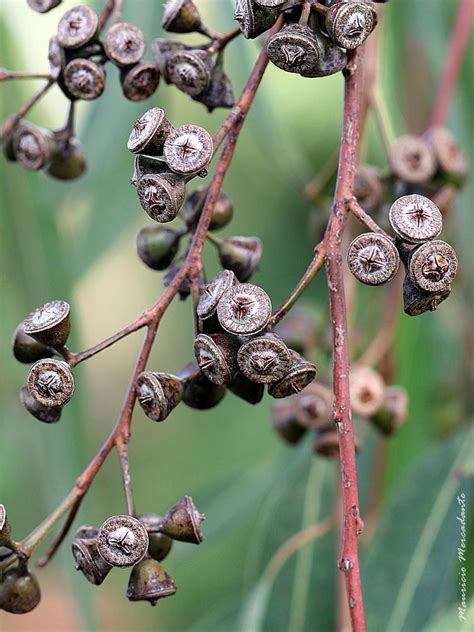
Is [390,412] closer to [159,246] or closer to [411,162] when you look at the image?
[411,162]

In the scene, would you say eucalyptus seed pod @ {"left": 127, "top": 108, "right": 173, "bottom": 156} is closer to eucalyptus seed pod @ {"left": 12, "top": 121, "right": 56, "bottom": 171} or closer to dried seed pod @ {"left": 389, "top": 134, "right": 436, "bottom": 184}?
eucalyptus seed pod @ {"left": 12, "top": 121, "right": 56, "bottom": 171}

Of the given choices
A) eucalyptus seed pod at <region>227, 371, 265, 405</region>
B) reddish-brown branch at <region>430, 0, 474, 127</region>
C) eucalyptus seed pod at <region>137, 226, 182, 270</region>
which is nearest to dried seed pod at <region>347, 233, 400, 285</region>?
eucalyptus seed pod at <region>227, 371, 265, 405</region>

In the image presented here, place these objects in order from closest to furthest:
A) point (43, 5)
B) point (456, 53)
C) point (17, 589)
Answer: point (17, 589)
point (43, 5)
point (456, 53)

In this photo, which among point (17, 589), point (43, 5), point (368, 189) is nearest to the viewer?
point (17, 589)

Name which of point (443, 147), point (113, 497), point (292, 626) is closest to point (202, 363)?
point (443, 147)

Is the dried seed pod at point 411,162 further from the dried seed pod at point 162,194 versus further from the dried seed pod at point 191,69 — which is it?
the dried seed pod at point 162,194

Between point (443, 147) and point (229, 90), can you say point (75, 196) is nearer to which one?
point (443, 147)

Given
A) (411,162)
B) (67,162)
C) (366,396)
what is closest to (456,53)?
(411,162)
